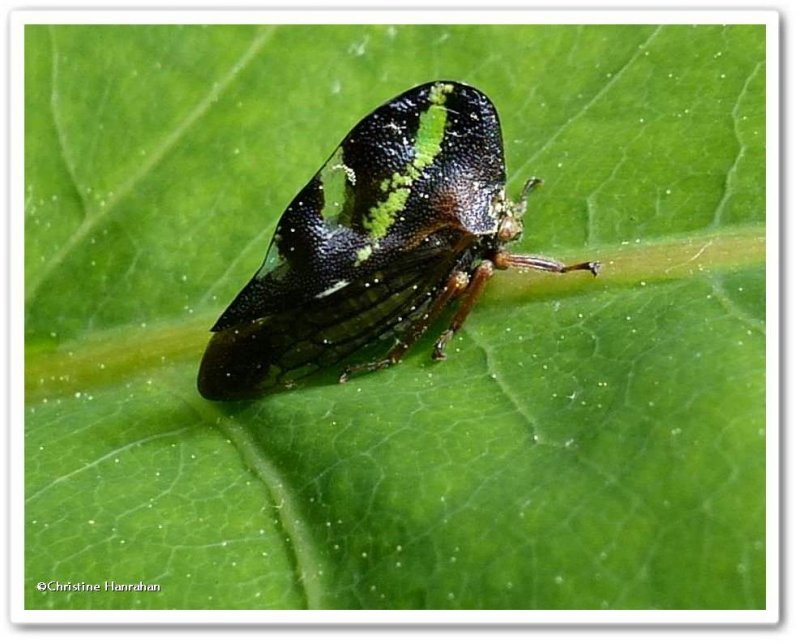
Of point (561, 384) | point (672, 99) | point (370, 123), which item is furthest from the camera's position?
point (672, 99)

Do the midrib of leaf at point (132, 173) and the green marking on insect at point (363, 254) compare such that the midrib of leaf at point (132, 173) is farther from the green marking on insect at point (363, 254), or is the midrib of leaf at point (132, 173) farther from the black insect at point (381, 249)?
the green marking on insect at point (363, 254)

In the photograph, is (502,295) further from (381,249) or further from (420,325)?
(381,249)

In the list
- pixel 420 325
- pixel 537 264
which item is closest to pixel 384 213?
pixel 420 325

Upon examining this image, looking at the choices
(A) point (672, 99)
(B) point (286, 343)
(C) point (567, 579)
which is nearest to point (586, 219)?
(A) point (672, 99)

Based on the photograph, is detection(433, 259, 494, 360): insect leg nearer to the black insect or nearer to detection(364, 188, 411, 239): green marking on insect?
the black insect

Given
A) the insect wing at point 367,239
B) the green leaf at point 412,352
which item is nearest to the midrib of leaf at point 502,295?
the green leaf at point 412,352

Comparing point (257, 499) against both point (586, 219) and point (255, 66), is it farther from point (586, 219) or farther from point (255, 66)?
point (255, 66)

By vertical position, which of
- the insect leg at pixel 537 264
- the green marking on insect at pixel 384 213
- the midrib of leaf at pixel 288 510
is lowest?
the midrib of leaf at pixel 288 510
